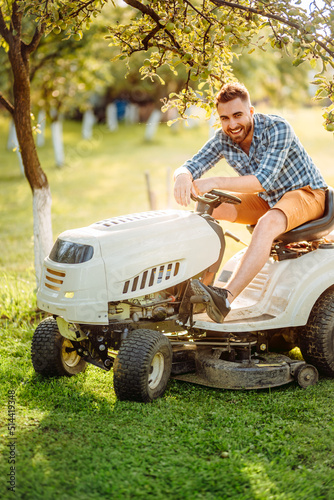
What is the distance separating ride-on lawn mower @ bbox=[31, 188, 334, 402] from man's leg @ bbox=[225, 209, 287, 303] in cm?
18

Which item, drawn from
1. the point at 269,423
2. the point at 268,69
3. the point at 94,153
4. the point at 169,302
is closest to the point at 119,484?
the point at 269,423

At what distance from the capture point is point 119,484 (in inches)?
102

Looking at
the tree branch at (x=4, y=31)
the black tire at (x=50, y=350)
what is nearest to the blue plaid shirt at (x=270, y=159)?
the black tire at (x=50, y=350)

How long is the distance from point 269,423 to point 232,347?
0.67m

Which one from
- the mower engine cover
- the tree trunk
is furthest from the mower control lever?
the tree trunk

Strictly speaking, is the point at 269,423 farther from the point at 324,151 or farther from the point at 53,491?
the point at 324,151

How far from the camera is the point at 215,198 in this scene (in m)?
3.84

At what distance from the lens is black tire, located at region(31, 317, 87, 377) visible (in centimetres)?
372

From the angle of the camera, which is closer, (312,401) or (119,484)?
(119,484)

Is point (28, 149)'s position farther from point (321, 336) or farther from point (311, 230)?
point (321, 336)

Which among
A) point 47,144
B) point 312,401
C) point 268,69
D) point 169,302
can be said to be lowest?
point 312,401

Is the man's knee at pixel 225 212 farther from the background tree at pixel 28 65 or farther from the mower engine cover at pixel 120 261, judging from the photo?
the background tree at pixel 28 65

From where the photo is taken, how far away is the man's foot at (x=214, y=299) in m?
3.48

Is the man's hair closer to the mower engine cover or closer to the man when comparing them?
the man
